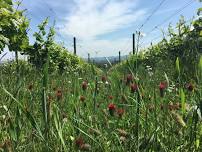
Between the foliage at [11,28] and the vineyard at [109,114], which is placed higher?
the foliage at [11,28]

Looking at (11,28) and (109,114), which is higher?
(11,28)

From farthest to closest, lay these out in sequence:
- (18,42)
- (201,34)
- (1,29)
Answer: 1. (18,42)
2. (201,34)
3. (1,29)

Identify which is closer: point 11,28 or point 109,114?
point 109,114

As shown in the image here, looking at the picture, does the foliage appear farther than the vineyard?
Yes

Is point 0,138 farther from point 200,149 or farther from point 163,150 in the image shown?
point 200,149

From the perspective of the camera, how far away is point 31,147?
6.05 feet

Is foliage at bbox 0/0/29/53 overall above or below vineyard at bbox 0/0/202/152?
above

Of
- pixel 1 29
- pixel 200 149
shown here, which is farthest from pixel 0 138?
pixel 1 29

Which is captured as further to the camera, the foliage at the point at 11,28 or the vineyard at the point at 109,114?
the foliage at the point at 11,28

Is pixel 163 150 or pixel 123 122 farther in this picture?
pixel 123 122

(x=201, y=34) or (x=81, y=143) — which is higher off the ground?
(x=201, y=34)

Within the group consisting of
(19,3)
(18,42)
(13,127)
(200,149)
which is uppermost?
(19,3)

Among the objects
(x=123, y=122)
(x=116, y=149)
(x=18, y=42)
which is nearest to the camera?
(x=116, y=149)

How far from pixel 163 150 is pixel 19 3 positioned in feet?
15.5
